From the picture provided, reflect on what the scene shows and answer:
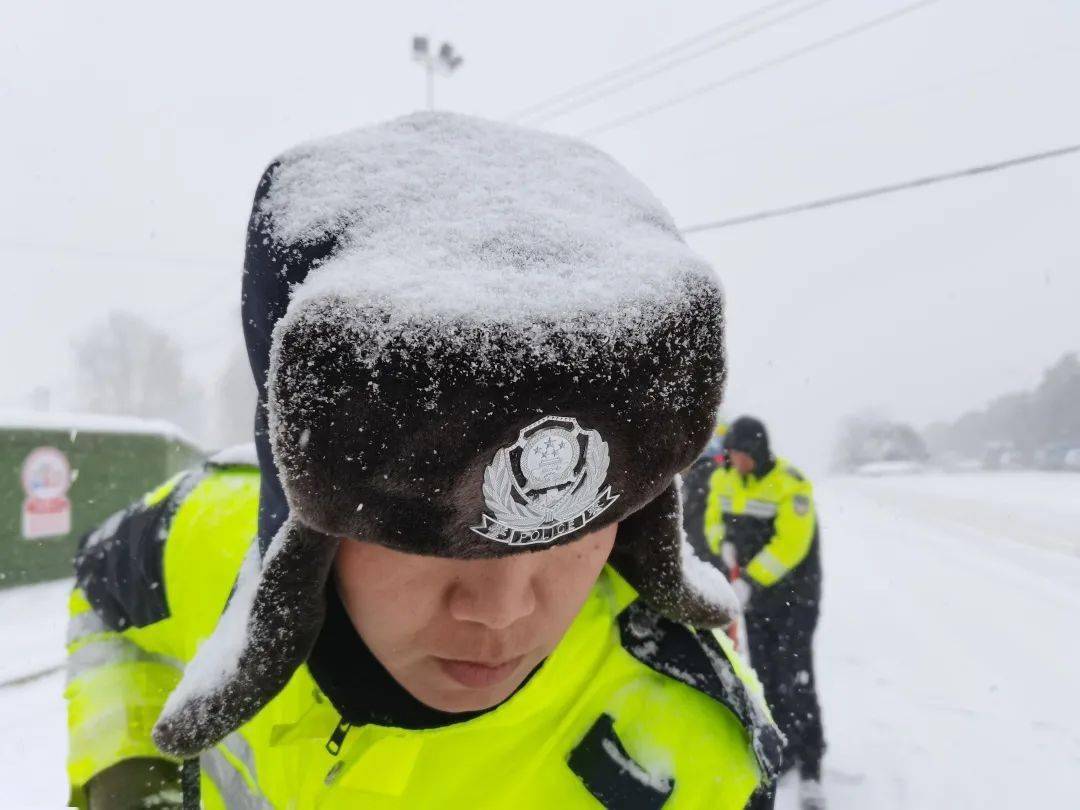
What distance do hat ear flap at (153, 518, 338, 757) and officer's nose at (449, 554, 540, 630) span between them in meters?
0.23

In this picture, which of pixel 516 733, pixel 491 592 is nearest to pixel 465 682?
pixel 491 592

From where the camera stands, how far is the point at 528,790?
1049mm

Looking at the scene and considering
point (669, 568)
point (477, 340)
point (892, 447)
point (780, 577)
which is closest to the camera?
point (477, 340)

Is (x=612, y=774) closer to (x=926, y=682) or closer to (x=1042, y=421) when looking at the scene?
(x=926, y=682)

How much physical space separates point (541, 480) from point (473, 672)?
0.31 meters

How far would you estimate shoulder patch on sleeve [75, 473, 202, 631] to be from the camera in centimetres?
134

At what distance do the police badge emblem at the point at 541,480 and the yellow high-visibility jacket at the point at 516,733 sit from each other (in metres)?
0.40

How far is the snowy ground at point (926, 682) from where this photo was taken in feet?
11.0

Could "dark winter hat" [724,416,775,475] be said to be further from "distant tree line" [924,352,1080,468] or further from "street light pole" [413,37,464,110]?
"distant tree line" [924,352,1080,468]

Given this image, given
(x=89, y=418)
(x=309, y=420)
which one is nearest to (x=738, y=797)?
(x=309, y=420)

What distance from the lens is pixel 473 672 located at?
34.0 inches

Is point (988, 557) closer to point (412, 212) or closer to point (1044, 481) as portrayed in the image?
point (412, 212)

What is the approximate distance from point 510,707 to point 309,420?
58 centimetres

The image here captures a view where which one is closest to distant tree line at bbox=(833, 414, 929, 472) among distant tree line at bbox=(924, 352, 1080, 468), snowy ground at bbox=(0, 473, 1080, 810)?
distant tree line at bbox=(924, 352, 1080, 468)
